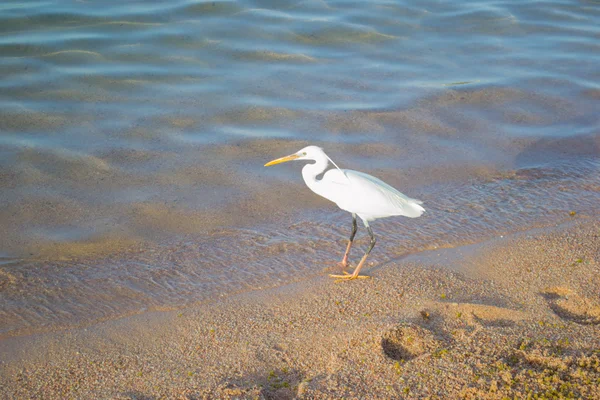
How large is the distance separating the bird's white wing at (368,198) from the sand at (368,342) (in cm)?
46

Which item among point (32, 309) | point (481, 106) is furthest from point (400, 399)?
point (481, 106)

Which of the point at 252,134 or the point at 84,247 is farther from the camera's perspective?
the point at 252,134

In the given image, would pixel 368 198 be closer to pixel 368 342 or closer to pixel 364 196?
pixel 364 196

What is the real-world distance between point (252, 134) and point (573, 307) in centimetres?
411

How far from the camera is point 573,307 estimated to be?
13.5 ft

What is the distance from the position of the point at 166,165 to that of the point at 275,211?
58.2 inches

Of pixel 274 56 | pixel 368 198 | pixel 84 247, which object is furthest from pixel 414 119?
pixel 84 247

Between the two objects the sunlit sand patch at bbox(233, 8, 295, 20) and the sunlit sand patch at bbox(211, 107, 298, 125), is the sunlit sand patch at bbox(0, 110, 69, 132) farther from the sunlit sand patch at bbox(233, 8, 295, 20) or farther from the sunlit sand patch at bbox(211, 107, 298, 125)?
the sunlit sand patch at bbox(233, 8, 295, 20)

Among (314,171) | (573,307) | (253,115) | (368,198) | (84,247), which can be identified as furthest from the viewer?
(253,115)

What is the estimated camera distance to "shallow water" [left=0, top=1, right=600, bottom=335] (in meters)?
5.00

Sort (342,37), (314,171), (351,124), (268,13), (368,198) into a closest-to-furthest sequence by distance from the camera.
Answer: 1. (368,198)
2. (314,171)
3. (351,124)
4. (342,37)
5. (268,13)

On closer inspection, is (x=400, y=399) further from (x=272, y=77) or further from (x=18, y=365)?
(x=272, y=77)

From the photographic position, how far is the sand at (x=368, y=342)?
3.21 m

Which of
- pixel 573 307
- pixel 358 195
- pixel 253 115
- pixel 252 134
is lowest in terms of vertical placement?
pixel 573 307
